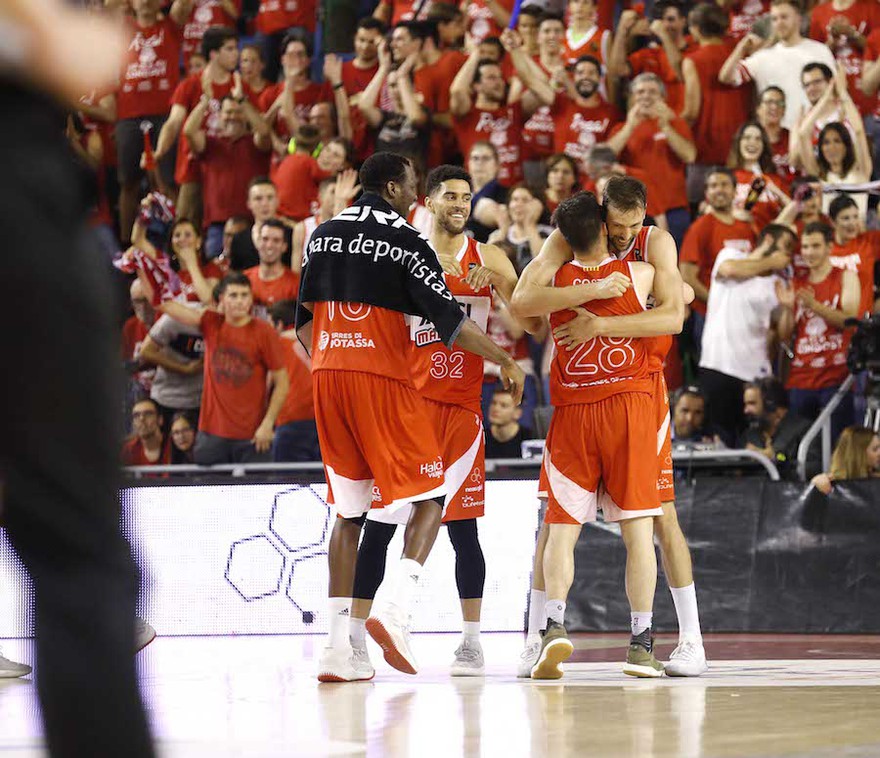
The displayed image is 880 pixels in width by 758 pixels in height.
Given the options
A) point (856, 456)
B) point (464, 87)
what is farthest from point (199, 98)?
point (856, 456)

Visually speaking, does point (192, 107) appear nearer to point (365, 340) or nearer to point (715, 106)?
point (715, 106)

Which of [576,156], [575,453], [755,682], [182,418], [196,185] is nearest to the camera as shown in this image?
[755,682]

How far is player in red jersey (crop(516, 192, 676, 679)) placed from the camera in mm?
6477

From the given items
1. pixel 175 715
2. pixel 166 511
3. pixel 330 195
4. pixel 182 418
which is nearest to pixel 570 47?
pixel 330 195

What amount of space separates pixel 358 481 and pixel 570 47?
7.92 meters

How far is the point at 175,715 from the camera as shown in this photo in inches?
202

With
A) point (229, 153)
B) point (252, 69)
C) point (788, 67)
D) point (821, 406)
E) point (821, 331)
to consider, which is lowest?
point (821, 406)

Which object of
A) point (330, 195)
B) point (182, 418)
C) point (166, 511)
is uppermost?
point (330, 195)

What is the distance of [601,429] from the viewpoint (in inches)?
258

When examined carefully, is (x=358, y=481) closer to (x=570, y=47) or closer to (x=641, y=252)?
(x=641, y=252)

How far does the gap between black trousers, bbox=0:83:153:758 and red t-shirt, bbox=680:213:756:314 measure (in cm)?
979

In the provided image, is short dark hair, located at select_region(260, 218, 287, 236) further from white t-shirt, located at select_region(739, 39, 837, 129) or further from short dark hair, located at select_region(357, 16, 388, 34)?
white t-shirt, located at select_region(739, 39, 837, 129)

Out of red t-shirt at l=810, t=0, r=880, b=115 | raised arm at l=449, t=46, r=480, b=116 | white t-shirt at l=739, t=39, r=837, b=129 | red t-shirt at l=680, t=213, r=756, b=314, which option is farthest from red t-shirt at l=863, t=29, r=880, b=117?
raised arm at l=449, t=46, r=480, b=116

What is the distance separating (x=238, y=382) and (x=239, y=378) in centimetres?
3
